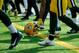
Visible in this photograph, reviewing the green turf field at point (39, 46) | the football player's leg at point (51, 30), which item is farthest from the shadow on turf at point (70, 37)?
the football player's leg at point (51, 30)

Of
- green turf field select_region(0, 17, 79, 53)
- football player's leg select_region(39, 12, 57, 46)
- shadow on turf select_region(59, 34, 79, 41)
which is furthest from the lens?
shadow on turf select_region(59, 34, 79, 41)

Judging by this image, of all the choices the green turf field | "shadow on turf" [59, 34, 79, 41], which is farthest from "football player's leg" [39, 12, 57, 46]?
"shadow on turf" [59, 34, 79, 41]

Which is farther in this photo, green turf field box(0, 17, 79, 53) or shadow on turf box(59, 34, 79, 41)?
shadow on turf box(59, 34, 79, 41)

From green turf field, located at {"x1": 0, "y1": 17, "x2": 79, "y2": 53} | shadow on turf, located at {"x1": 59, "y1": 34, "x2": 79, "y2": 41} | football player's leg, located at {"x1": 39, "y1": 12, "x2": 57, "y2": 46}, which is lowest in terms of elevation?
shadow on turf, located at {"x1": 59, "y1": 34, "x2": 79, "y2": 41}

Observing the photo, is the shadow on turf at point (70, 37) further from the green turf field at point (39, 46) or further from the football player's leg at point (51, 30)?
the football player's leg at point (51, 30)

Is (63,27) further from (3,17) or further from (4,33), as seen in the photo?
(3,17)

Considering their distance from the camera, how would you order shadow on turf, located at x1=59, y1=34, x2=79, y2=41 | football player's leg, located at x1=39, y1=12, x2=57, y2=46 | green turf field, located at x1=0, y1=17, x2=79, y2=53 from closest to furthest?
1. green turf field, located at x1=0, y1=17, x2=79, y2=53
2. football player's leg, located at x1=39, y1=12, x2=57, y2=46
3. shadow on turf, located at x1=59, y1=34, x2=79, y2=41

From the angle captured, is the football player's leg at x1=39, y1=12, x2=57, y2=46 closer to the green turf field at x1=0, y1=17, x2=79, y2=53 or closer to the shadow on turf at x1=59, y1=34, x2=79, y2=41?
the green turf field at x1=0, y1=17, x2=79, y2=53

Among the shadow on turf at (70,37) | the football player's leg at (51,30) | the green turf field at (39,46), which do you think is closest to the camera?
the green turf field at (39,46)

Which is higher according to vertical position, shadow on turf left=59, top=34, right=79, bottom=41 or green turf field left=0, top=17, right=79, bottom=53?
green turf field left=0, top=17, right=79, bottom=53

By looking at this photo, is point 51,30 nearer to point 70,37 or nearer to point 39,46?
point 39,46

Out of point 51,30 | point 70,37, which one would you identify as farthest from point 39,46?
point 70,37

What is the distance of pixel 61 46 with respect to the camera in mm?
7133

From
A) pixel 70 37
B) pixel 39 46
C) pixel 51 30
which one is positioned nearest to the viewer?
pixel 51 30
